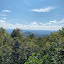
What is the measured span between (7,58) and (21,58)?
101 centimetres

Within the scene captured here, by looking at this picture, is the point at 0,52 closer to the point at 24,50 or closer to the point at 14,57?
the point at 14,57

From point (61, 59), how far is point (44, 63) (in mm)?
615

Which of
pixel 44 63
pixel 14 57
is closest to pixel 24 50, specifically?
pixel 14 57

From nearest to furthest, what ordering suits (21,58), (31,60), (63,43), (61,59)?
1. (61,59)
2. (63,43)
3. (31,60)
4. (21,58)

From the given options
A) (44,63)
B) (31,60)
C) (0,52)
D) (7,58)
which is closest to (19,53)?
(7,58)

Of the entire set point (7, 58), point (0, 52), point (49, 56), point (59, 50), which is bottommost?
point (7, 58)

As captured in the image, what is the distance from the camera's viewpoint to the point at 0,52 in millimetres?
5000

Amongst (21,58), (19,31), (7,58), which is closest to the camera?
(21,58)

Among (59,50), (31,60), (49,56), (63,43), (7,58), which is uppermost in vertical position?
(63,43)

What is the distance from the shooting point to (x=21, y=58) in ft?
14.8

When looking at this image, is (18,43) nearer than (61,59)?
No

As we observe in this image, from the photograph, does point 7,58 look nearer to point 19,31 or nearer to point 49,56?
point 49,56

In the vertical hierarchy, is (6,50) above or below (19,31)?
below

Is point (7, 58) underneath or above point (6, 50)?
underneath
